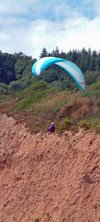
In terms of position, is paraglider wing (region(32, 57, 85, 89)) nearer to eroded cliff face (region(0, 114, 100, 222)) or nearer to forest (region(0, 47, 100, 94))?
eroded cliff face (region(0, 114, 100, 222))

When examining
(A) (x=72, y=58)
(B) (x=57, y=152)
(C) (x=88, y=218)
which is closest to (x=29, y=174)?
(B) (x=57, y=152)

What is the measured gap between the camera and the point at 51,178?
1241 cm

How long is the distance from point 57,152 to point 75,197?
88.3 inches

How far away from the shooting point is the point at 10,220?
12.5 m

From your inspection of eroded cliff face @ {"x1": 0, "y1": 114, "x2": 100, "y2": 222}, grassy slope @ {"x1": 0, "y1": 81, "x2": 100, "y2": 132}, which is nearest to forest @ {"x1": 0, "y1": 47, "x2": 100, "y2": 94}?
grassy slope @ {"x1": 0, "y1": 81, "x2": 100, "y2": 132}

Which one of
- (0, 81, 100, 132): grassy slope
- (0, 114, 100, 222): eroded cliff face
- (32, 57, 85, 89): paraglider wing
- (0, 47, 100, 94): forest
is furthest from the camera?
(0, 47, 100, 94): forest

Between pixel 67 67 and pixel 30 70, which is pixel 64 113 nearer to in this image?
pixel 67 67

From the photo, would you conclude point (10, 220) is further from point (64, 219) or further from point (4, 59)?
point (4, 59)

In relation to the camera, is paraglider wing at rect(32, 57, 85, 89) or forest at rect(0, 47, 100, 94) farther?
forest at rect(0, 47, 100, 94)

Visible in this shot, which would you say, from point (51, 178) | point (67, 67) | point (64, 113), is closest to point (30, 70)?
point (67, 67)

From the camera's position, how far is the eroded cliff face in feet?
36.0

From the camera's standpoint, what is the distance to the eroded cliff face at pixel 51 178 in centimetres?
1098

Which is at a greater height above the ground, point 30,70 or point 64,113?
point 30,70

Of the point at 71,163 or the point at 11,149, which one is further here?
the point at 11,149
